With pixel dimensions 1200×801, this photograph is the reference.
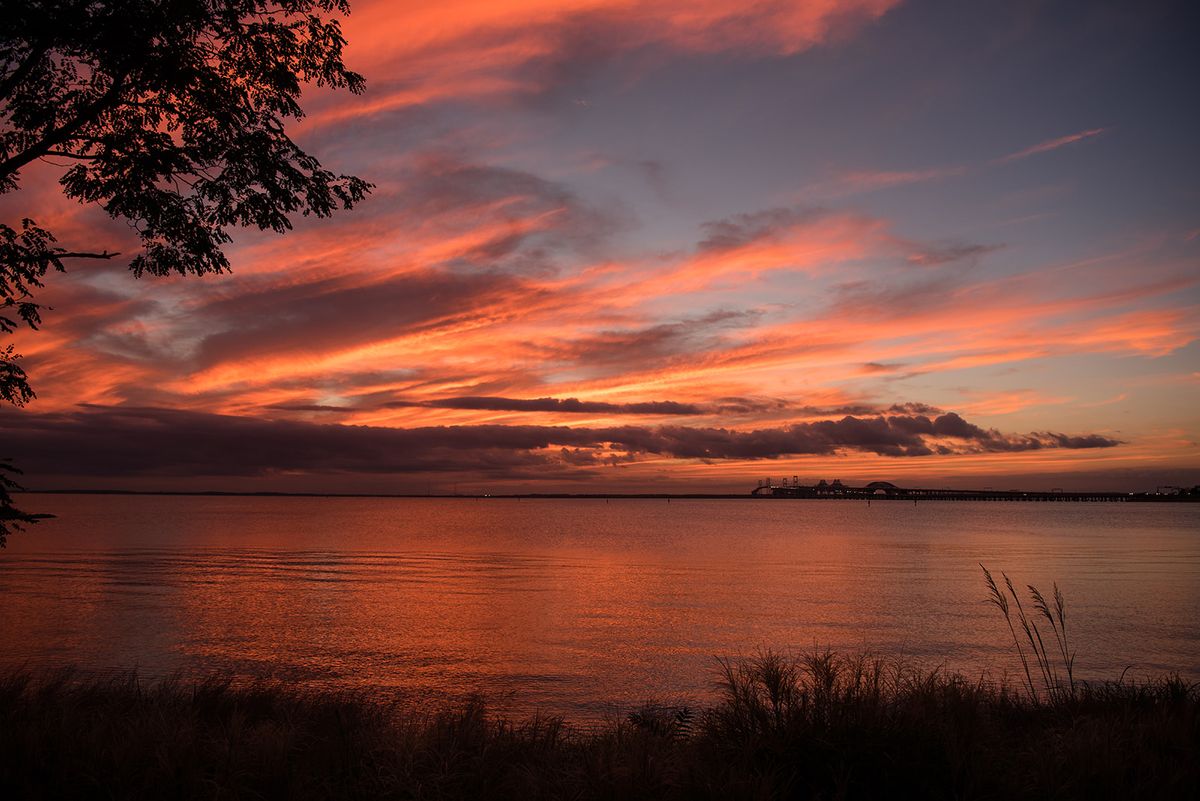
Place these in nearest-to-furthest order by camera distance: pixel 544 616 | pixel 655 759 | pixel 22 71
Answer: pixel 655 759 → pixel 22 71 → pixel 544 616

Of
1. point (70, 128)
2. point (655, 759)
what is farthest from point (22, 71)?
point (655, 759)

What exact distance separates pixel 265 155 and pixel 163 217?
2312mm

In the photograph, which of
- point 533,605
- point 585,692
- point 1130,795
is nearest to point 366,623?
point 533,605

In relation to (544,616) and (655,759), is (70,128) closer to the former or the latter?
(655,759)

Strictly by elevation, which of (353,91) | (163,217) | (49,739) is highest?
(353,91)

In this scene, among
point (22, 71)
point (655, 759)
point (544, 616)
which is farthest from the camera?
point (544, 616)

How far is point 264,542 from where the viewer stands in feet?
281

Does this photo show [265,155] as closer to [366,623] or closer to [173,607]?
[366,623]

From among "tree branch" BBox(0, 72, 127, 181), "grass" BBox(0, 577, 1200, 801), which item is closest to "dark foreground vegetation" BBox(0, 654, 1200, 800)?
"grass" BBox(0, 577, 1200, 801)

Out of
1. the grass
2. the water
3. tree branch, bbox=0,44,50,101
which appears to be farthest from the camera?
the water

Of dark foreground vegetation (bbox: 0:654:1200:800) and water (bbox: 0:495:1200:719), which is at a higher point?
dark foreground vegetation (bbox: 0:654:1200:800)

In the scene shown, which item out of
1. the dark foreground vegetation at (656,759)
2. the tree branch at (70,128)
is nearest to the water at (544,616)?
the dark foreground vegetation at (656,759)

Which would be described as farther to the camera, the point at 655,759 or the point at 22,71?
the point at 22,71

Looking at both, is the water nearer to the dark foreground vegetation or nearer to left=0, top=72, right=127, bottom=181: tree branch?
the dark foreground vegetation
